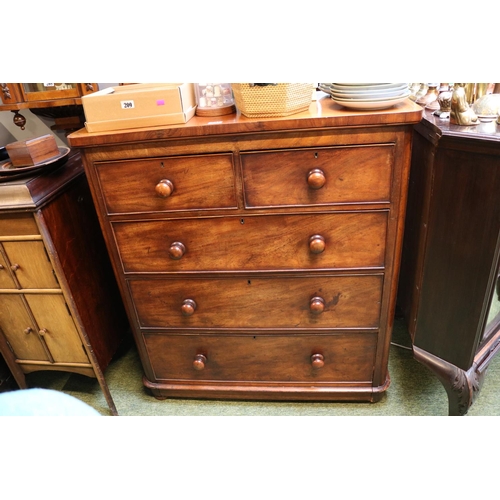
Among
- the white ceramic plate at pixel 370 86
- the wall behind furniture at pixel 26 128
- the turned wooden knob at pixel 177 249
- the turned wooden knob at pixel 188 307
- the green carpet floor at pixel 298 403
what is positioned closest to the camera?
the white ceramic plate at pixel 370 86

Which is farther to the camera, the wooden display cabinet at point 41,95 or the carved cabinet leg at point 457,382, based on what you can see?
the wooden display cabinet at point 41,95

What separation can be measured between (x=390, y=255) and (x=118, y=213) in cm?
86

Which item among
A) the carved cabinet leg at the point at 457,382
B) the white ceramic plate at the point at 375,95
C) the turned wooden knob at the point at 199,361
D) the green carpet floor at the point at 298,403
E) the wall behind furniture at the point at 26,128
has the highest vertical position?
the white ceramic plate at the point at 375,95

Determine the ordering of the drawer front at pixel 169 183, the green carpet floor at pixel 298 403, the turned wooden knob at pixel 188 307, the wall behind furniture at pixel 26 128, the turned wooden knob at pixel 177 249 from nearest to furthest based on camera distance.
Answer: the drawer front at pixel 169 183, the turned wooden knob at pixel 177 249, the turned wooden knob at pixel 188 307, the green carpet floor at pixel 298 403, the wall behind furniture at pixel 26 128

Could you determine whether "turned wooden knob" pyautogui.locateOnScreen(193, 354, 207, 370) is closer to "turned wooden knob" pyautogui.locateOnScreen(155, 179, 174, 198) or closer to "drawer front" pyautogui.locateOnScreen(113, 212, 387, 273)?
"drawer front" pyautogui.locateOnScreen(113, 212, 387, 273)

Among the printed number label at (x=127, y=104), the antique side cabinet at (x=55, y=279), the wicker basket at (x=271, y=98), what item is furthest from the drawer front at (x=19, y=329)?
the wicker basket at (x=271, y=98)

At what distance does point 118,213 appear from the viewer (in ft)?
3.97

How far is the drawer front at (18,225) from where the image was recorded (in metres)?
1.20

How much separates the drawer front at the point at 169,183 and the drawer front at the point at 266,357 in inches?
20.5

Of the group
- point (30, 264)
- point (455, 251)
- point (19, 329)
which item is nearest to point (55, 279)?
point (30, 264)

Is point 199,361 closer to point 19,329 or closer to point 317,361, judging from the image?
point 317,361

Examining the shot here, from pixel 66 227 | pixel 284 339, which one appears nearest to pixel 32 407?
pixel 66 227

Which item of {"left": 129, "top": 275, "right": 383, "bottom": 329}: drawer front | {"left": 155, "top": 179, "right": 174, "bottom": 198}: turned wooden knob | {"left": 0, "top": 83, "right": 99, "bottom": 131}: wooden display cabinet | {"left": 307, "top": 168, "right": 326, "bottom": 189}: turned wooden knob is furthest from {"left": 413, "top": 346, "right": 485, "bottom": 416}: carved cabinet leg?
{"left": 0, "top": 83, "right": 99, "bottom": 131}: wooden display cabinet

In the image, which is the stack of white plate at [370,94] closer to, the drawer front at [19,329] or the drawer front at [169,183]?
the drawer front at [169,183]
